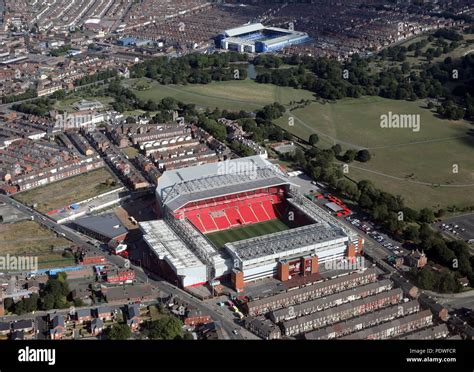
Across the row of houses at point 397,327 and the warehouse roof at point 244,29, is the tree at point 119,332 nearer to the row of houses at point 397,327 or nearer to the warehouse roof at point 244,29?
the row of houses at point 397,327

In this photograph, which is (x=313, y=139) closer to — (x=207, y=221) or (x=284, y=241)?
(x=207, y=221)

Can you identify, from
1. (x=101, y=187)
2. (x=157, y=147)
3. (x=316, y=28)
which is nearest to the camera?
(x=101, y=187)

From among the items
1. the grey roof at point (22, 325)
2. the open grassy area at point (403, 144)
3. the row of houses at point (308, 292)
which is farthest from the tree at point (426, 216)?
the grey roof at point (22, 325)

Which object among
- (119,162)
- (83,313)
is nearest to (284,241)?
(83,313)

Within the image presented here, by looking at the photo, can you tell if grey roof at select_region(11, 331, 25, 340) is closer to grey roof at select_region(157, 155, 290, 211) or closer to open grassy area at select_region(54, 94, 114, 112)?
grey roof at select_region(157, 155, 290, 211)

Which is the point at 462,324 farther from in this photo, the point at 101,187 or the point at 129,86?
the point at 129,86

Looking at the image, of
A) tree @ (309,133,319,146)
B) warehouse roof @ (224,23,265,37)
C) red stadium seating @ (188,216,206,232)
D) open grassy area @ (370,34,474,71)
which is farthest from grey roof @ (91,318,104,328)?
warehouse roof @ (224,23,265,37)
